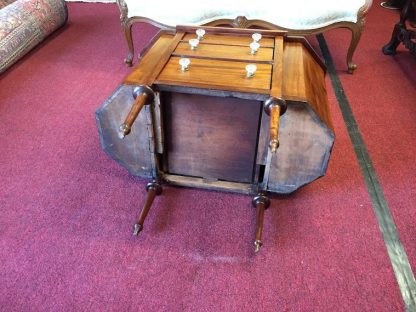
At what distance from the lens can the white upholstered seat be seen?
199cm

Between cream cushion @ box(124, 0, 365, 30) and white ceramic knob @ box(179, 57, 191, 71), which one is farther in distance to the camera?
cream cushion @ box(124, 0, 365, 30)

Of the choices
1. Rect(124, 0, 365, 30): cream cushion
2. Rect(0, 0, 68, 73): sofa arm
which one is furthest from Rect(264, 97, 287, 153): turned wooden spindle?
Rect(0, 0, 68, 73): sofa arm

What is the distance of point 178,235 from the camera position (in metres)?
1.23

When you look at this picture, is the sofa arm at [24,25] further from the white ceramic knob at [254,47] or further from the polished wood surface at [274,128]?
the polished wood surface at [274,128]

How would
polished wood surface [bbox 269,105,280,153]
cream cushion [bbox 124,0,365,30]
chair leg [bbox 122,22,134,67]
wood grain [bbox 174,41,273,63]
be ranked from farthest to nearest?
chair leg [bbox 122,22,134,67]
cream cushion [bbox 124,0,365,30]
wood grain [bbox 174,41,273,63]
polished wood surface [bbox 269,105,280,153]

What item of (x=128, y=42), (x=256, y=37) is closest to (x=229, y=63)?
(x=256, y=37)

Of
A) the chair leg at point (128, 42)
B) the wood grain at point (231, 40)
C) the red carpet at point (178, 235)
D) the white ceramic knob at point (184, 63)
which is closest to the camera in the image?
the red carpet at point (178, 235)

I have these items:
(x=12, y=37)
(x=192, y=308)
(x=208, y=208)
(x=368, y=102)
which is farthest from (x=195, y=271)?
(x=12, y=37)

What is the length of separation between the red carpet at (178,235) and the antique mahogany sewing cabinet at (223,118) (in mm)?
88

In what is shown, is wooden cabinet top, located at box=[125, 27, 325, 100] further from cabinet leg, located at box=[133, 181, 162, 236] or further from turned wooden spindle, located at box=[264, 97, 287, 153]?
cabinet leg, located at box=[133, 181, 162, 236]

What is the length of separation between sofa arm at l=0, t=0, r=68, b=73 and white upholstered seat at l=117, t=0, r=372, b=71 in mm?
709

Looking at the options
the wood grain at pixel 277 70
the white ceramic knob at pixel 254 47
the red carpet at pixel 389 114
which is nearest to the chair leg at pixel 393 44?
the red carpet at pixel 389 114

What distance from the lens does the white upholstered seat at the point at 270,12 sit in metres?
1.99

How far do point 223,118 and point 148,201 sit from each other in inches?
15.2
